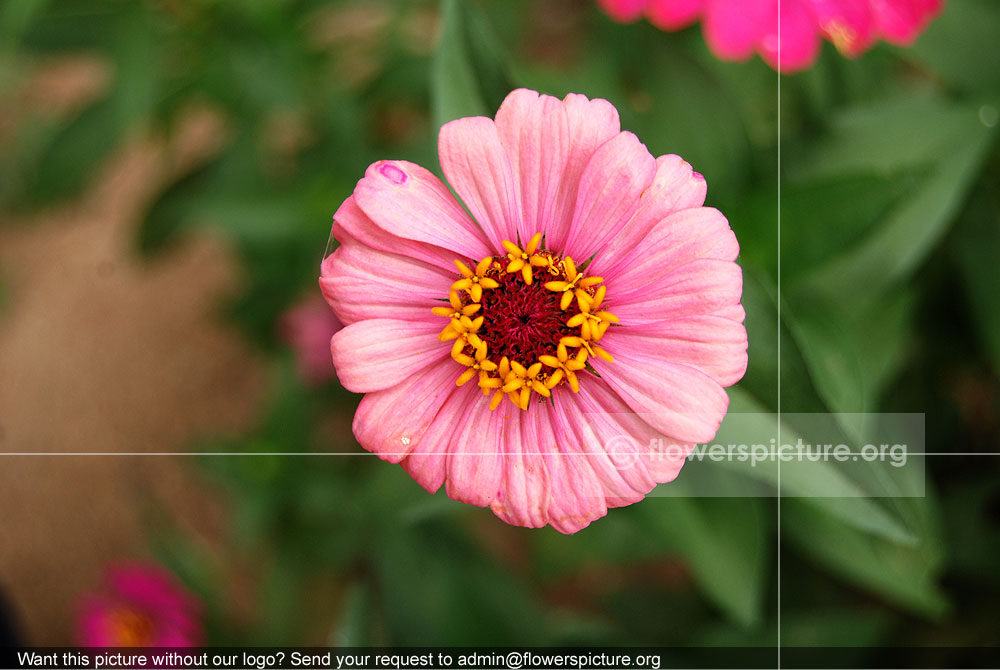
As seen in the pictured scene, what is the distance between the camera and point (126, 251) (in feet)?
5.25

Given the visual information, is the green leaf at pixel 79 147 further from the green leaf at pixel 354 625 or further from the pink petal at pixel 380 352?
the pink petal at pixel 380 352

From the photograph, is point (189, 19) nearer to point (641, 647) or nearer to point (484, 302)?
point (484, 302)

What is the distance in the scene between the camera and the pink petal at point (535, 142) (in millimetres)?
320

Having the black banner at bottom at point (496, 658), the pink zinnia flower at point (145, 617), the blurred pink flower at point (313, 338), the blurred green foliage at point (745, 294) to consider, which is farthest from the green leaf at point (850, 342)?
the pink zinnia flower at point (145, 617)

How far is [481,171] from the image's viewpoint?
0.33 meters

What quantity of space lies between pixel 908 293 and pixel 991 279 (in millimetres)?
129

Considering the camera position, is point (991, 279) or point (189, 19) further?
point (189, 19)

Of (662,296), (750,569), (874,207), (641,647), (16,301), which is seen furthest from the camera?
(16,301)

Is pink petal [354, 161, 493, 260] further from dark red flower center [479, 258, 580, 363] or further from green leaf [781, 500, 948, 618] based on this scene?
green leaf [781, 500, 948, 618]

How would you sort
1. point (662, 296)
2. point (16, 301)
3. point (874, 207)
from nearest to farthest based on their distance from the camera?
point (662, 296)
point (874, 207)
point (16, 301)

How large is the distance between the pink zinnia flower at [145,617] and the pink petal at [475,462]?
2.52 ft

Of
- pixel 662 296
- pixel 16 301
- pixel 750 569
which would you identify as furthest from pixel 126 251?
pixel 662 296

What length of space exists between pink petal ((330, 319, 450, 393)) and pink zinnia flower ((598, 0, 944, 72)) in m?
0.37

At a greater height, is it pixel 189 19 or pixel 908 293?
pixel 189 19
